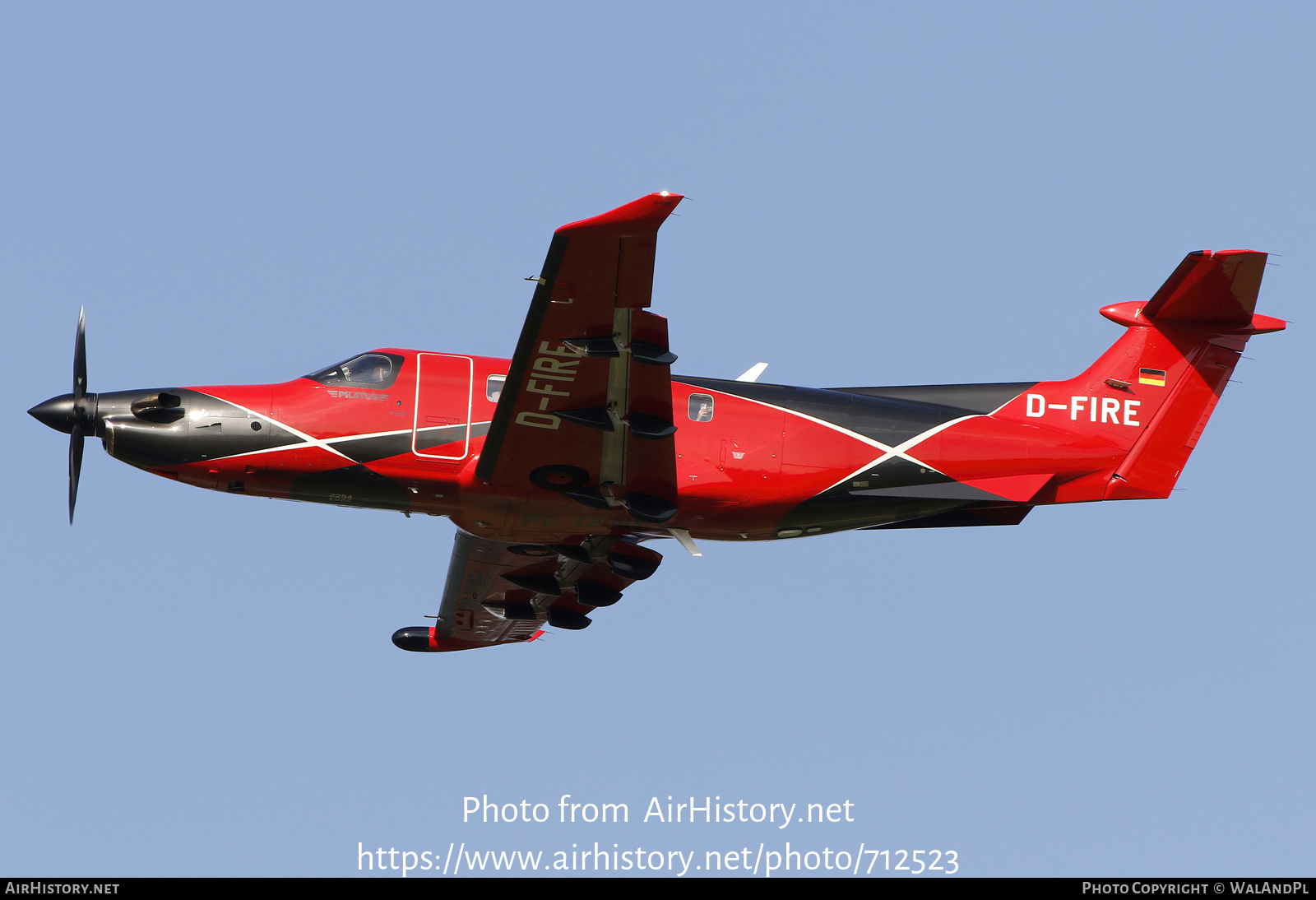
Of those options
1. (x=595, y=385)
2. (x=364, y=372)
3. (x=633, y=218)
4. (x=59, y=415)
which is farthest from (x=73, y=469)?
(x=633, y=218)

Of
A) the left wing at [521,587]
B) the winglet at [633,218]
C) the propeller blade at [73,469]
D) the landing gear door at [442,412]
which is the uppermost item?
the winglet at [633,218]

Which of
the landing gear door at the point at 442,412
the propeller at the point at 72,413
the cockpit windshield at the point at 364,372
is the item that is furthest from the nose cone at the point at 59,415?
the landing gear door at the point at 442,412

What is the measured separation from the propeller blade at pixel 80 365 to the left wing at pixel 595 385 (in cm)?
625

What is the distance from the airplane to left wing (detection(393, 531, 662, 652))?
136 mm

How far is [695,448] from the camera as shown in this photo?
23.8 metres

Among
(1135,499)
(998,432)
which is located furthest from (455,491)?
(1135,499)

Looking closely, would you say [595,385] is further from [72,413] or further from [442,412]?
[72,413]

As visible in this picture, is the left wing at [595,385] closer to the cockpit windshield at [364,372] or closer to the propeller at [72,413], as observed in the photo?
the cockpit windshield at [364,372]

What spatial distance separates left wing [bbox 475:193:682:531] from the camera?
65.6ft

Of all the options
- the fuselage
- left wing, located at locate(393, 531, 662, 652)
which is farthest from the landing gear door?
left wing, located at locate(393, 531, 662, 652)

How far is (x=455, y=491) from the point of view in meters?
23.3

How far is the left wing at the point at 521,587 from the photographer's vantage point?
25.5 meters

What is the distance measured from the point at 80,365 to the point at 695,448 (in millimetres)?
9774
